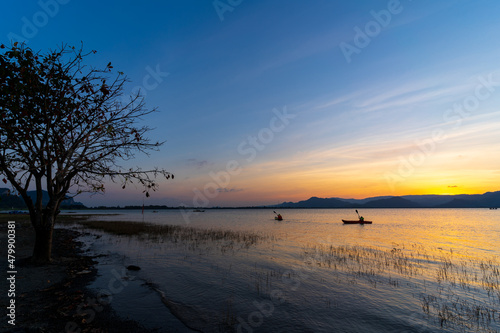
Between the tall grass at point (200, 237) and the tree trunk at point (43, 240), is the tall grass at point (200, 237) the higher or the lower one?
the lower one

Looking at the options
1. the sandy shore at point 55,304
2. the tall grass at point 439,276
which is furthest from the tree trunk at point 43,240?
the tall grass at point 439,276

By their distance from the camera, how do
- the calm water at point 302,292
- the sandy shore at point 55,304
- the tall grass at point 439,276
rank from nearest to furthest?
the sandy shore at point 55,304 → the calm water at point 302,292 → the tall grass at point 439,276

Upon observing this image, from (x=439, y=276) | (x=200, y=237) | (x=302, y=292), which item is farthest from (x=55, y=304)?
(x=200, y=237)

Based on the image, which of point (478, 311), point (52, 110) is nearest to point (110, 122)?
point (52, 110)

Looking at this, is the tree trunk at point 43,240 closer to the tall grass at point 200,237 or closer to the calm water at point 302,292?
the calm water at point 302,292

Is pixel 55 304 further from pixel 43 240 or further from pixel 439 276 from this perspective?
pixel 439 276

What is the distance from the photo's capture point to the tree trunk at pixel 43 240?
13.7 m

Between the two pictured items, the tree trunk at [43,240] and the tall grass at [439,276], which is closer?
the tall grass at [439,276]

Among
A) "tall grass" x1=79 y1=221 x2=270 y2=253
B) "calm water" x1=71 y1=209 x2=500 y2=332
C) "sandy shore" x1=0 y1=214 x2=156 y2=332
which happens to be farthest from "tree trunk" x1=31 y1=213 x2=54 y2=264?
"tall grass" x1=79 y1=221 x2=270 y2=253

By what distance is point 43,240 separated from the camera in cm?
1412

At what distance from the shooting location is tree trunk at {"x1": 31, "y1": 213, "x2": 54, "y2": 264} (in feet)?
45.0

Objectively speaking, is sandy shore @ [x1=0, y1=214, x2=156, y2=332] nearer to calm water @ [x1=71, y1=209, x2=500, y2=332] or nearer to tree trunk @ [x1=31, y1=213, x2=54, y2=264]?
tree trunk @ [x1=31, y1=213, x2=54, y2=264]

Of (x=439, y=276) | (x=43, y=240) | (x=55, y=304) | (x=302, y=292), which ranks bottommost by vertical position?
(x=439, y=276)

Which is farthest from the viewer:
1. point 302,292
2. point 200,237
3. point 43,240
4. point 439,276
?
point 200,237
